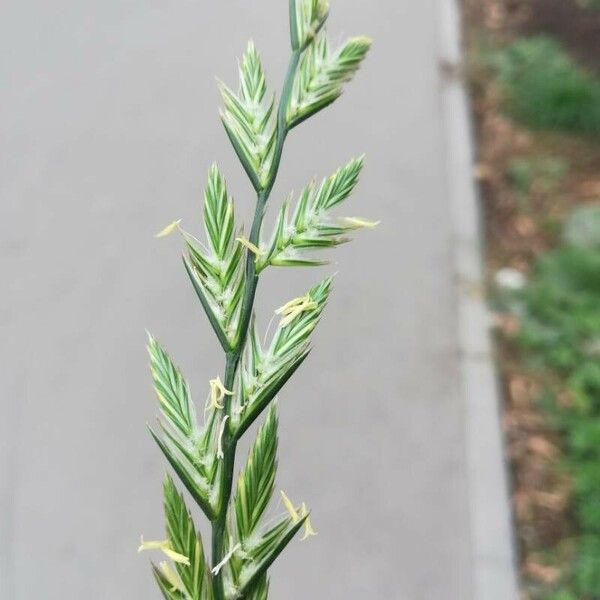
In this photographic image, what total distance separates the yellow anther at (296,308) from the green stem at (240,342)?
0.02 m

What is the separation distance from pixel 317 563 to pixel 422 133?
59.3 inches

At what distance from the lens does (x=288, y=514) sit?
0.94 ft

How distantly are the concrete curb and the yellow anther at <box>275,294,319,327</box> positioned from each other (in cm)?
146

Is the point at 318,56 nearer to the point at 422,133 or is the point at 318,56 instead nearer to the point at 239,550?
the point at 239,550

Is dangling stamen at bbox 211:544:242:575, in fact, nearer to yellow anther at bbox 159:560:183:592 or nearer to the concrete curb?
yellow anther at bbox 159:560:183:592

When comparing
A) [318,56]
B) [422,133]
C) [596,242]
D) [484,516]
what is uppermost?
[318,56]

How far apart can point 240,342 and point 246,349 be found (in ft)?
0.06

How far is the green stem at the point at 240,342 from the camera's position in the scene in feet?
0.85

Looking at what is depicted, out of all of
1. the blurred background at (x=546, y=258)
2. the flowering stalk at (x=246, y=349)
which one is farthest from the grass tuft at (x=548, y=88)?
the flowering stalk at (x=246, y=349)

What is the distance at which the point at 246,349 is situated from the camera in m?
0.28

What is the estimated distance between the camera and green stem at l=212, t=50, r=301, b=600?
0.26 m

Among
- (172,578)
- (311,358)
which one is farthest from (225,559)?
(311,358)

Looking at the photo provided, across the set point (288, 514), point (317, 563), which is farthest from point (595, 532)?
point (288, 514)

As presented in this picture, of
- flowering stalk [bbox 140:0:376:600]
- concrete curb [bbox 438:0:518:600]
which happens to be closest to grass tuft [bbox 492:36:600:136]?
concrete curb [bbox 438:0:518:600]
